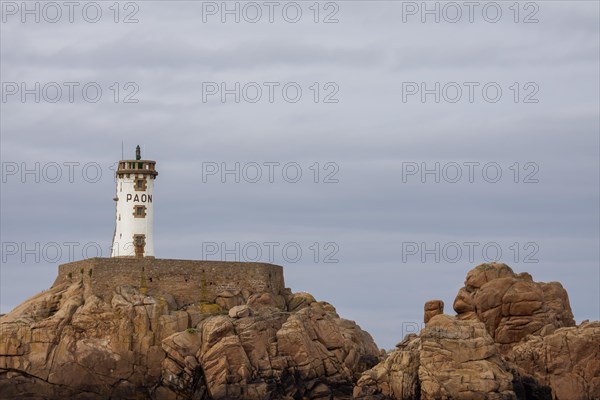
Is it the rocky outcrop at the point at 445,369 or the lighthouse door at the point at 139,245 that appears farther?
the lighthouse door at the point at 139,245

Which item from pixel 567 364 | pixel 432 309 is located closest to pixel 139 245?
pixel 432 309

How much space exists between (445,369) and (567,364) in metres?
10.7

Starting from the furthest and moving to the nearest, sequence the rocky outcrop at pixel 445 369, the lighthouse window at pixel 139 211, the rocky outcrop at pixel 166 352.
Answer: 1. the lighthouse window at pixel 139 211
2. the rocky outcrop at pixel 166 352
3. the rocky outcrop at pixel 445 369

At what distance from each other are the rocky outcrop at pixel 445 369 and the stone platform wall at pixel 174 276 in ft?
57.2

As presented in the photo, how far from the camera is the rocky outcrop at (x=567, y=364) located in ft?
426

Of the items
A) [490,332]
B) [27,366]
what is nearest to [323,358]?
[490,332]

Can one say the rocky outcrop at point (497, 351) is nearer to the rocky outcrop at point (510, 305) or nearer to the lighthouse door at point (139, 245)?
the rocky outcrop at point (510, 305)

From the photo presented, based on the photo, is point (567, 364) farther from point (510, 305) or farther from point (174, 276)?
point (174, 276)

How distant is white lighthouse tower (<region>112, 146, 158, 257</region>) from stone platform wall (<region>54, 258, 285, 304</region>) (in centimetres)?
433

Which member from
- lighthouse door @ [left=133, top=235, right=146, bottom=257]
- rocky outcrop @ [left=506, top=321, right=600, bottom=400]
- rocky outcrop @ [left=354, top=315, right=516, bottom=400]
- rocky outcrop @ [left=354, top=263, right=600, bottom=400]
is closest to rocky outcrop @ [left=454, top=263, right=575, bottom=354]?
rocky outcrop @ [left=354, top=263, right=600, bottom=400]

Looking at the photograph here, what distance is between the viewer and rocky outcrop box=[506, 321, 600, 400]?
129875 millimetres

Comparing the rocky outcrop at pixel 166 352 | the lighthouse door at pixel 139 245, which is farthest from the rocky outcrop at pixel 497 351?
the lighthouse door at pixel 139 245

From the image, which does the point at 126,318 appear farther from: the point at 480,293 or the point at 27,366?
the point at 480,293

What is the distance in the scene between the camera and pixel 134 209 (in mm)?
143625
